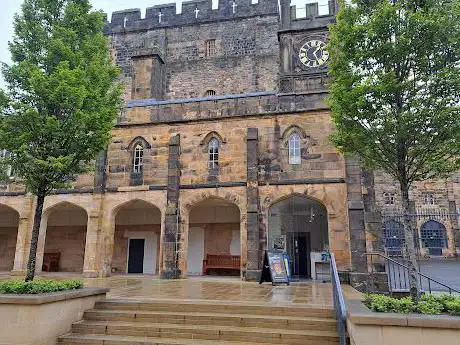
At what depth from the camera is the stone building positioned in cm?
1507

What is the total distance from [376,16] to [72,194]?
14847 millimetres

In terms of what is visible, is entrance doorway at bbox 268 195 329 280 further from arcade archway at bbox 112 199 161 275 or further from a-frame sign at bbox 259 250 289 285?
arcade archway at bbox 112 199 161 275

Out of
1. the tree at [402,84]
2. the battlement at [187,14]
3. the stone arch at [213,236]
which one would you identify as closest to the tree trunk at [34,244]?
the tree at [402,84]

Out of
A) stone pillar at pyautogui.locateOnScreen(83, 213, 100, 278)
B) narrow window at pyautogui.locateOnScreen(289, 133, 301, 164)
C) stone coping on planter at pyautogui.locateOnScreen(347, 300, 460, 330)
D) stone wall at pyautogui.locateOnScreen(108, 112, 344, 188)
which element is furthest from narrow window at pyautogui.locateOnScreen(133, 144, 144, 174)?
stone coping on planter at pyautogui.locateOnScreen(347, 300, 460, 330)

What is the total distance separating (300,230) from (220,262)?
4.39m

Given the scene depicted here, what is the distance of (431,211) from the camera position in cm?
3416

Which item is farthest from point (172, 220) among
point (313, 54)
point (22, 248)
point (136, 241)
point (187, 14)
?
point (187, 14)

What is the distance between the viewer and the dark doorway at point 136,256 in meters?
20.5

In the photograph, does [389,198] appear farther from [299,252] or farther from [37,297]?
[37,297]

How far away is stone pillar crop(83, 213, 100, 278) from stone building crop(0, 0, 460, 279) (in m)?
0.04

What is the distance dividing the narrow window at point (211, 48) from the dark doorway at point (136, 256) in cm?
1491

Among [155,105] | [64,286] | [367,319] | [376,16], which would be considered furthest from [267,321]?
[155,105]

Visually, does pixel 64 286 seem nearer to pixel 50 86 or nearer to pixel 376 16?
pixel 50 86

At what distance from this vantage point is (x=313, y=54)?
24.4 m
